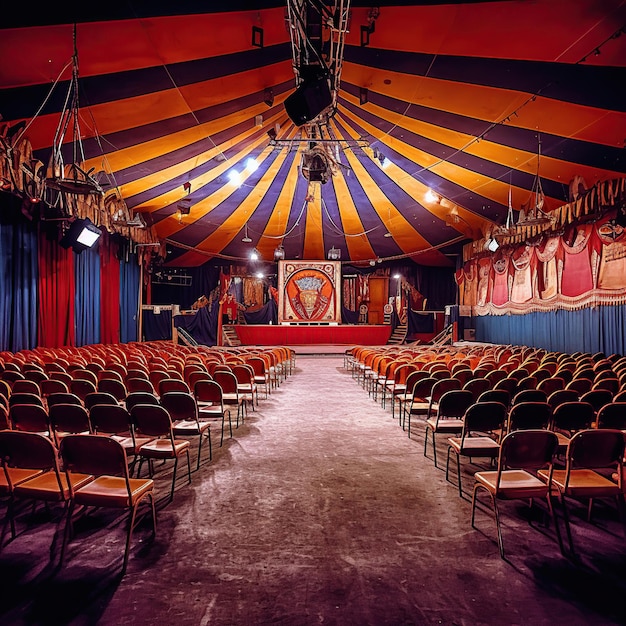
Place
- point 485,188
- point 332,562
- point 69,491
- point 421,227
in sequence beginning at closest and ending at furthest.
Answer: point 332,562, point 69,491, point 485,188, point 421,227

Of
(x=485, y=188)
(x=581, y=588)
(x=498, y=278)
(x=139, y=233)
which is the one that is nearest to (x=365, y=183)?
(x=485, y=188)

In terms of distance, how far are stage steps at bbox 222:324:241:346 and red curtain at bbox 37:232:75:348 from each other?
25.6 feet

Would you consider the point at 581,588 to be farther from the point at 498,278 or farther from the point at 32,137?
the point at 498,278

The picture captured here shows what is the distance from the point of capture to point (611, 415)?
370 centimetres

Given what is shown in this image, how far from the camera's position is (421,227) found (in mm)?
16859

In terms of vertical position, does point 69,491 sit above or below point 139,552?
above

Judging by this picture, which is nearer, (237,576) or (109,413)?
(237,576)

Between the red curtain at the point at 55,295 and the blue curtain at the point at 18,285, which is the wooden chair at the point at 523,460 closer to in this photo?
the blue curtain at the point at 18,285

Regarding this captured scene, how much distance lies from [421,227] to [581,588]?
15.7m

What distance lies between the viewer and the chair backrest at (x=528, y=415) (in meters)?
3.72

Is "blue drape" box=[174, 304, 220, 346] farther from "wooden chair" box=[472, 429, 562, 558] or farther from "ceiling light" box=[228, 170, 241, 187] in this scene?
"wooden chair" box=[472, 429, 562, 558]

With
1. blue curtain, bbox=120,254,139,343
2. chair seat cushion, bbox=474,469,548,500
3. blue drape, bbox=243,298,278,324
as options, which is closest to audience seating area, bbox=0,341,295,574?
chair seat cushion, bbox=474,469,548,500

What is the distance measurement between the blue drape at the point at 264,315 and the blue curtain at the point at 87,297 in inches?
349

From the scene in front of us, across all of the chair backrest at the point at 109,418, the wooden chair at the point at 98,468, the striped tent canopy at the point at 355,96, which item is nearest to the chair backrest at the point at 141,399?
the chair backrest at the point at 109,418
